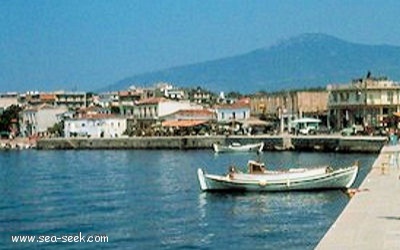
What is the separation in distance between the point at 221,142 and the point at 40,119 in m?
42.4

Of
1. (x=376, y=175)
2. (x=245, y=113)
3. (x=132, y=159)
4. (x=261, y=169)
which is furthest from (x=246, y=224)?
(x=245, y=113)

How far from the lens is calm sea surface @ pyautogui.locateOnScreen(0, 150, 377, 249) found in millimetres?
26453

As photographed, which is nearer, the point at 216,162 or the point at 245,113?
the point at 216,162

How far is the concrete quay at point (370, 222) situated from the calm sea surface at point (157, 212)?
1.75 m

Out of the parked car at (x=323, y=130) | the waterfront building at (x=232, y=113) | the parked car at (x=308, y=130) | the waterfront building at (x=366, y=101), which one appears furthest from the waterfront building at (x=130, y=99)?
the waterfront building at (x=366, y=101)

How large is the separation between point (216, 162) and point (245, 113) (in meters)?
42.3

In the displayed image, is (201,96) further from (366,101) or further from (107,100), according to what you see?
(366,101)

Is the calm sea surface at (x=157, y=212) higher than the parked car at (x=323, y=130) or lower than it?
lower

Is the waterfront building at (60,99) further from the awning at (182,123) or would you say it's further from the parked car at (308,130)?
the parked car at (308,130)

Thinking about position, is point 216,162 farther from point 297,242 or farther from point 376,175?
point 297,242

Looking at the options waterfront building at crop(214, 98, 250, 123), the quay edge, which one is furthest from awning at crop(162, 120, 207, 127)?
the quay edge

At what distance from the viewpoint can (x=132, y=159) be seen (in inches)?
2953

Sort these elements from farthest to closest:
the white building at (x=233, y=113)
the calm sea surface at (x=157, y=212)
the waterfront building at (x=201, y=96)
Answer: the waterfront building at (x=201, y=96) < the white building at (x=233, y=113) < the calm sea surface at (x=157, y=212)

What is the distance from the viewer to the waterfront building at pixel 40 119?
405ft
